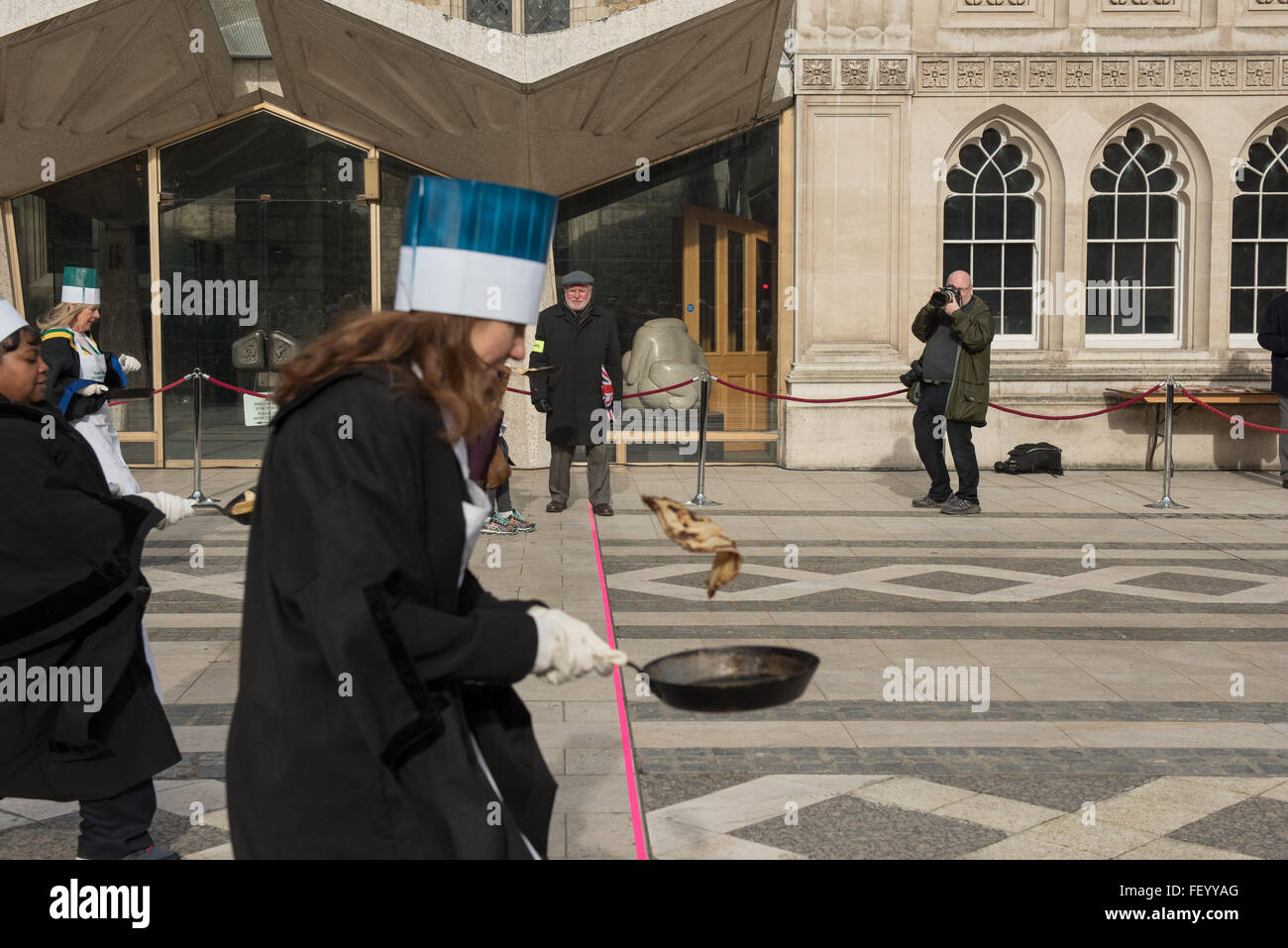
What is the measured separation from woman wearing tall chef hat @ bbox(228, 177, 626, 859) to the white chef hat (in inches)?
93.6

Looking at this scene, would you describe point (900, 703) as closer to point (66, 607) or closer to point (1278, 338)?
point (66, 607)

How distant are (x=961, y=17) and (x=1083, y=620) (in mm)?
9229

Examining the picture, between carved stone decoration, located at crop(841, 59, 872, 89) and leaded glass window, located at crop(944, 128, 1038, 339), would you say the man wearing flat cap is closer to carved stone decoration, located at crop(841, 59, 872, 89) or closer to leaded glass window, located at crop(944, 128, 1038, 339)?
carved stone decoration, located at crop(841, 59, 872, 89)

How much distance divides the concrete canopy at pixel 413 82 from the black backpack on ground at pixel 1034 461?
4.40 meters

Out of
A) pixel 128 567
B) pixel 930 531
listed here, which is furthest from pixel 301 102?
pixel 128 567

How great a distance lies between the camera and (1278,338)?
1402 cm

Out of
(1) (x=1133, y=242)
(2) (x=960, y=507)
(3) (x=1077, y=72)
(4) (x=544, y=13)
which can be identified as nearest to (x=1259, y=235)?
(1) (x=1133, y=242)

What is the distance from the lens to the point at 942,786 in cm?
522

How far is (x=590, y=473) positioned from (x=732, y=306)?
4.55 meters

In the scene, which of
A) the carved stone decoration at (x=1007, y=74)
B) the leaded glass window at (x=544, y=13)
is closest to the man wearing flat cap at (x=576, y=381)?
the leaded glass window at (x=544, y=13)

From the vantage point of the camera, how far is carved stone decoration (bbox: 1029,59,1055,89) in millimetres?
15578

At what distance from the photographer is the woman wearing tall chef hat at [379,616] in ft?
7.45

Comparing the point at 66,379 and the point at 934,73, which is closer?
the point at 66,379
